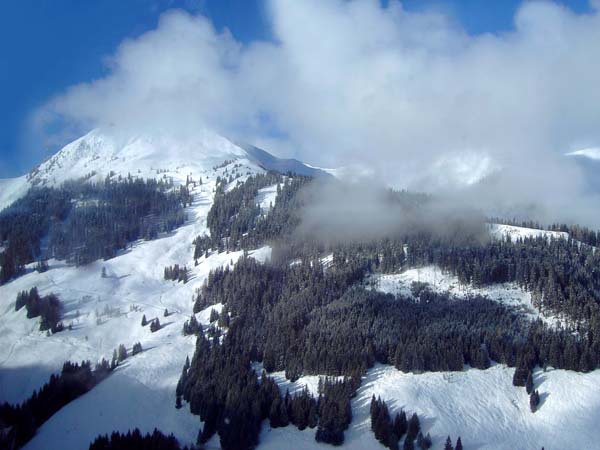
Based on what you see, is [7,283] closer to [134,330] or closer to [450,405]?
[134,330]

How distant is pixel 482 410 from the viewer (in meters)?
98.5

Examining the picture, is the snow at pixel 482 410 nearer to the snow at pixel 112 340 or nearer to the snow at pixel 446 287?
the snow at pixel 112 340

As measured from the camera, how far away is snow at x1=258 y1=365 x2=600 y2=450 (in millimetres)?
91812

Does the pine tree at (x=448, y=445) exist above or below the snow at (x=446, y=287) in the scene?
below

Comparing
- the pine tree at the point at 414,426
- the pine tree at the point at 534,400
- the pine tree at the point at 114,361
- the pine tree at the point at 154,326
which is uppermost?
the pine tree at the point at 154,326

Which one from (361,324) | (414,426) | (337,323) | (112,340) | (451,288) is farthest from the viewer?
(451,288)

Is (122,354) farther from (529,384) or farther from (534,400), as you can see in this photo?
(534,400)

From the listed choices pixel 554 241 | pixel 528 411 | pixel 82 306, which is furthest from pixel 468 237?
pixel 82 306

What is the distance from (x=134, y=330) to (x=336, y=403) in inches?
2594

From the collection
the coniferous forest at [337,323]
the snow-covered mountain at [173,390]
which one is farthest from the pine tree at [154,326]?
the snow-covered mountain at [173,390]

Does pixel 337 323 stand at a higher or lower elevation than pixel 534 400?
higher

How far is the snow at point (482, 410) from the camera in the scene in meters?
91.8

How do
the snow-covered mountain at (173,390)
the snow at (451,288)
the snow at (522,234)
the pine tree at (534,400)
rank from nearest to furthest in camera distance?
the snow-covered mountain at (173,390)
the pine tree at (534,400)
the snow at (451,288)
the snow at (522,234)

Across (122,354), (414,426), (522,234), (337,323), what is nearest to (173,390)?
(122,354)
